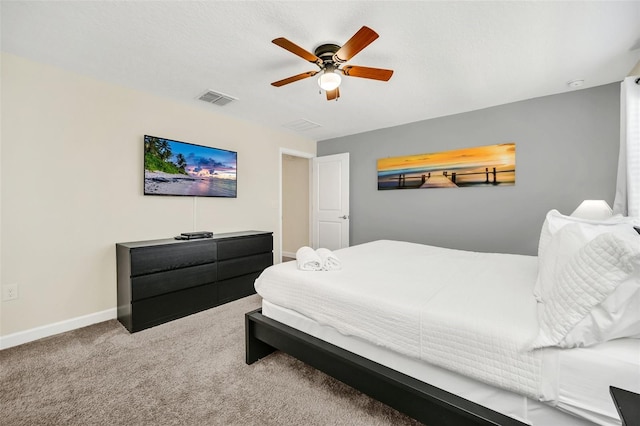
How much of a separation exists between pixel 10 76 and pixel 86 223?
4.30 ft

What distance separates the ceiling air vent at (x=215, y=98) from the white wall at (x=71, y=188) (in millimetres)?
214

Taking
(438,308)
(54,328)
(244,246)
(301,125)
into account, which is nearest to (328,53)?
(438,308)

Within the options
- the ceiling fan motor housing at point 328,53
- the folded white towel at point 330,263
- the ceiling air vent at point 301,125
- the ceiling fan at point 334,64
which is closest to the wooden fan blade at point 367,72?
the ceiling fan at point 334,64

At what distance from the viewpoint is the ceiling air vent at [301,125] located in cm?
402

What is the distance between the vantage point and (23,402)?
1.56m

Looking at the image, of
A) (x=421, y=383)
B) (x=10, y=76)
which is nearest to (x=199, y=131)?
(x=10, y=76)

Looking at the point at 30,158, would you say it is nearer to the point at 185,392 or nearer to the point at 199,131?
the point at 199,131

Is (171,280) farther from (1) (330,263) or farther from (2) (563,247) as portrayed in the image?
(2) (563,247)

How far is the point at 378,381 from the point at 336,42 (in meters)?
2.27

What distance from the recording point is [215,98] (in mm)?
3105

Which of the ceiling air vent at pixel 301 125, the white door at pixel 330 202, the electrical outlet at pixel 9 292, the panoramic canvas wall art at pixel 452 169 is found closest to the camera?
the electrical outlet at pixel 9 292

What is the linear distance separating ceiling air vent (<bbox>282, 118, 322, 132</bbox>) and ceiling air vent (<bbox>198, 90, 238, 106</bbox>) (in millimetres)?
1099

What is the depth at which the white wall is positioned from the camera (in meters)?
2.21

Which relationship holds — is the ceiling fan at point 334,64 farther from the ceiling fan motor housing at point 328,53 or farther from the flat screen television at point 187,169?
the flat screen television at point 187,169
